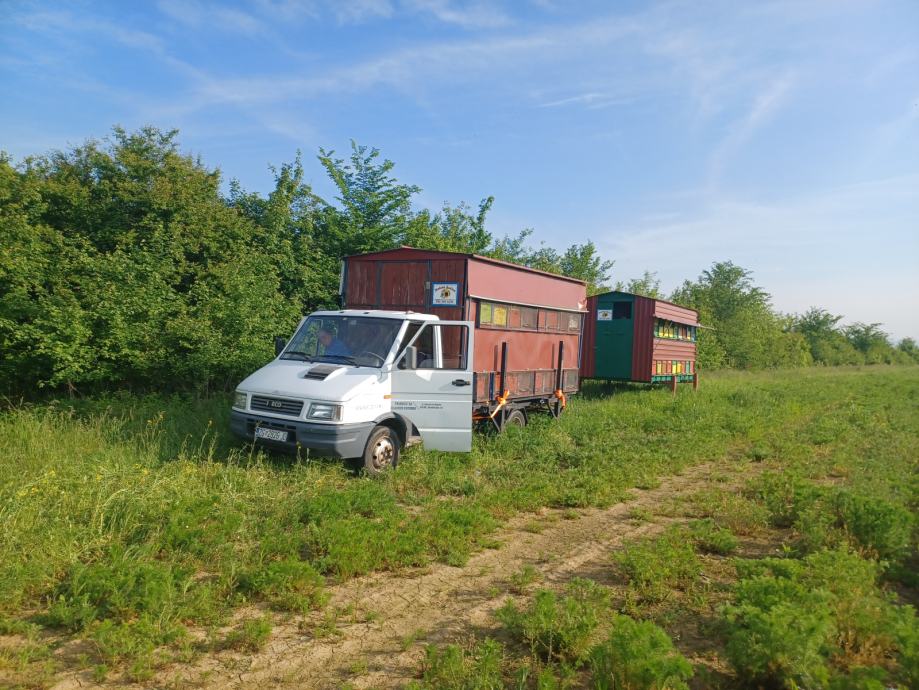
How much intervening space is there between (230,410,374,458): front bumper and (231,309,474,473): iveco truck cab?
1cm

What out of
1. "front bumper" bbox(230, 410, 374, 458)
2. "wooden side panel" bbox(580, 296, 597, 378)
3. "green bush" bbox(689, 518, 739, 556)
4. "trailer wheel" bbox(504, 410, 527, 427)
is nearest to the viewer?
"green bush" bbox(689, 518, 739, 556)

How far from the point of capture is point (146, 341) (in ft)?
37.3

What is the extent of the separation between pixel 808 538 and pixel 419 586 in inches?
128

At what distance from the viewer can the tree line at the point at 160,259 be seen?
36.2ft

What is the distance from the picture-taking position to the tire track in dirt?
3.27 meters

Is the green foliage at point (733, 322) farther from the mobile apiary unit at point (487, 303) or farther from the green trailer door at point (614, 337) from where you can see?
the mobile apiary unit at point (487, 303)

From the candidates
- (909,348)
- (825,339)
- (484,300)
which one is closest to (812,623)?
(484,300)

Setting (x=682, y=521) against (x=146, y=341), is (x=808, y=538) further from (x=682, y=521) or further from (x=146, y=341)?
(x=146, y=341)

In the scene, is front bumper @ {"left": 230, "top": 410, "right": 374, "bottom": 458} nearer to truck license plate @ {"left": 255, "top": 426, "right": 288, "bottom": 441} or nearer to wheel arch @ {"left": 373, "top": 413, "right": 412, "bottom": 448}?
truck license plate @ {"left": 255, "top": 426, "right": 288, "bottom": 441}

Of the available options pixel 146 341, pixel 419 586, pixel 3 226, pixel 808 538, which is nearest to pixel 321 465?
pixel 419 586

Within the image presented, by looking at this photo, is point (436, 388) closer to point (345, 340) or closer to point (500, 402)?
point (345, 340)

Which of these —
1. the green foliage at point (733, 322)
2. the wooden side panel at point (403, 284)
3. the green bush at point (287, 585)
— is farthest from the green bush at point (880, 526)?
the green foliage at point (733, 322)

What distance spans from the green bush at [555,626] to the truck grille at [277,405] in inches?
155

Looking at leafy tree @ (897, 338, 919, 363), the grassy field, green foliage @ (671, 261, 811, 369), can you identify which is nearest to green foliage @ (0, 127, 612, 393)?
the grassy field
